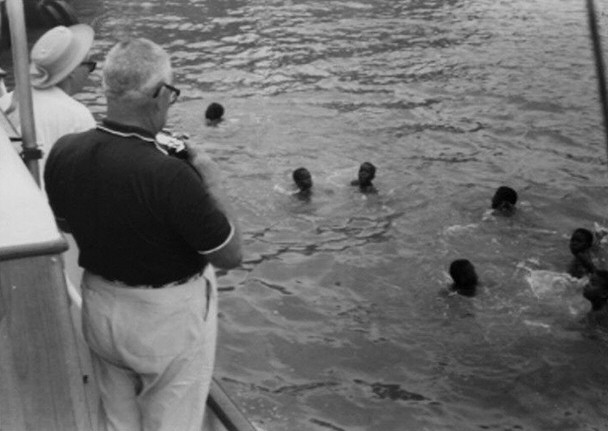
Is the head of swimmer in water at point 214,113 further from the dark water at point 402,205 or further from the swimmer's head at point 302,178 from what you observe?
the swimmer's head at point 302,178

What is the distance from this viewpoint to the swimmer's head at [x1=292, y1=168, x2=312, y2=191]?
13320mm

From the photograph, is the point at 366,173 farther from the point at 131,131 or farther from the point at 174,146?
the point at 131,131

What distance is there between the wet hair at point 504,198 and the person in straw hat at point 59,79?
7495 mm

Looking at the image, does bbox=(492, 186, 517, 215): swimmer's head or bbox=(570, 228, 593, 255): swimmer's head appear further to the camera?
bbox=(492, 186, 517, 215): swimmer's head

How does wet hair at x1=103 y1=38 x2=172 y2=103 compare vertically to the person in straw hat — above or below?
above

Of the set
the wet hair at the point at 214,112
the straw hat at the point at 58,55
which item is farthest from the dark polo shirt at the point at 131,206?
the wet hair at the point at 214,112

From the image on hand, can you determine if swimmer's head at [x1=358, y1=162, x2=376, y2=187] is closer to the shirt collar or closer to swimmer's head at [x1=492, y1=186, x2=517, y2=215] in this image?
swimmer's head at [x1=492, y1=186, x2=517, y2=215]

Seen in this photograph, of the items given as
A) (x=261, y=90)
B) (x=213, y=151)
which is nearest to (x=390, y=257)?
(x=213, y=151)

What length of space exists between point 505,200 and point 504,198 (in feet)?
0.14

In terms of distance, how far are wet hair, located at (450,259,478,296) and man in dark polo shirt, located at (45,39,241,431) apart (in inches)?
265

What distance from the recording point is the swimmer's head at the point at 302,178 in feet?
43.7

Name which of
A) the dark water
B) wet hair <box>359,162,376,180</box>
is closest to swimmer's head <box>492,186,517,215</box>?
the dark water

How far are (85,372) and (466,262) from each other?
6907 mm

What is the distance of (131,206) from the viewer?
13.2 feet
